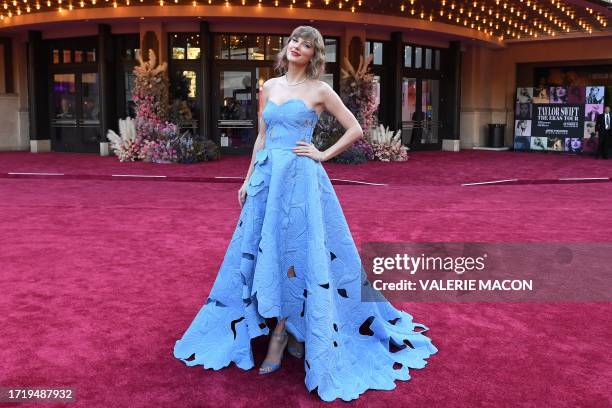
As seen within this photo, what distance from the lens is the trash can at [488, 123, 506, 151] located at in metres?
20.2

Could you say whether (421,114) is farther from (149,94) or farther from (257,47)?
(149,94)

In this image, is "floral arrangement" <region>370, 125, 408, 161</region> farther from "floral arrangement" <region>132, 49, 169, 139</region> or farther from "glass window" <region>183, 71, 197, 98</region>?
"floral arrangement" <region>132, 49, 169, 139</region>

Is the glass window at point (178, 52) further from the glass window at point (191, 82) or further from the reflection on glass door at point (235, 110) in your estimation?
the reflection on glass door at point (235, 110)

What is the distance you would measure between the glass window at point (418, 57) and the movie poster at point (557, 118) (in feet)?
11.9

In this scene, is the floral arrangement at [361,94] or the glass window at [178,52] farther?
the glass window at [178,52]

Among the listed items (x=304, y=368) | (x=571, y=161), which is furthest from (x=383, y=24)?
(x=304, y=368)

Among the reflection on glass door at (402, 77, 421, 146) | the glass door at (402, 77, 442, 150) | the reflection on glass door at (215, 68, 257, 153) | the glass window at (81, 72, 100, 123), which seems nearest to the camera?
the reflection on glass door at (215, 68, 257, 153)

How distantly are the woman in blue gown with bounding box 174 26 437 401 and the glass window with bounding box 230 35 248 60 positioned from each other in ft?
41.9

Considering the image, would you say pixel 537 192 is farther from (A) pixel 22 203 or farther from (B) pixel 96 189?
(A) pixel 22 203

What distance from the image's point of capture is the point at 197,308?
4152 millimetres

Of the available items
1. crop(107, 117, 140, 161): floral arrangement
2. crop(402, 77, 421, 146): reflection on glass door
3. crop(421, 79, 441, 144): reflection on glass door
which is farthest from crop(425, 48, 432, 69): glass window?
crop(107, 117, 140, 161): floral arrangement

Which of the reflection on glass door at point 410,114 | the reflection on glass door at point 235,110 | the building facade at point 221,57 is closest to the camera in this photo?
the building facade at point 221,57

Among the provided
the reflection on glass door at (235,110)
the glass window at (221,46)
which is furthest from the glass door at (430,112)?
the glass window at (221,46)

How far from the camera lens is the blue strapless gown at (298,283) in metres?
2.99
